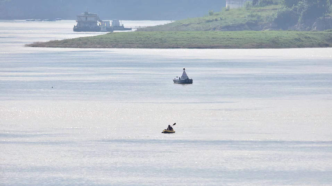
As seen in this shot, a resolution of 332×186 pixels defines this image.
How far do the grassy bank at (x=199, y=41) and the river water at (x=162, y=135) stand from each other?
219 feet

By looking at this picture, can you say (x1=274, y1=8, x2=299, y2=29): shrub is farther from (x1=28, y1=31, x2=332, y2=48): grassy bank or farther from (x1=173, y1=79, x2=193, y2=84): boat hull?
(x1=173, y1=79, x2=193, y2=84): boat hull

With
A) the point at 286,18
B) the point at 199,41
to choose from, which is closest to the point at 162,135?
the point at 199,41

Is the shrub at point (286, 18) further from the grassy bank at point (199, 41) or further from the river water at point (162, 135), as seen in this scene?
the river water at point (162, 135)

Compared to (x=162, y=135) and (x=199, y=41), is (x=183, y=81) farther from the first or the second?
(x=199, y=41)

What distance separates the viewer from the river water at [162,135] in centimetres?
2959

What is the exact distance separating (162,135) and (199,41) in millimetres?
102945

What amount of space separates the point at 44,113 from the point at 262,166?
19.0 m

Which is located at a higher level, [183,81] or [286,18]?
[286,18]

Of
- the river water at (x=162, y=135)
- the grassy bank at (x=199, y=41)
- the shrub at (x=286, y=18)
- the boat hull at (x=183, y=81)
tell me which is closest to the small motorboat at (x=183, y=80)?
the boat hull at (x=183, y=81)

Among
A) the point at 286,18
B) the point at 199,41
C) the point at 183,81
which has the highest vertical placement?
the point at 286,18

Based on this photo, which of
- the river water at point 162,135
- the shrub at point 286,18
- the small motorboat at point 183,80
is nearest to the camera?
the river water at point 162,135

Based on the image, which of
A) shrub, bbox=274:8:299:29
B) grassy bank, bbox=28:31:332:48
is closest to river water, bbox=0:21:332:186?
grassy bank, bbox=28:31:332:48

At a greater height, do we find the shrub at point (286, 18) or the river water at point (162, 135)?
the shrub at point (286, 18)

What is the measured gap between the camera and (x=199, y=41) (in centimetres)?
13975
